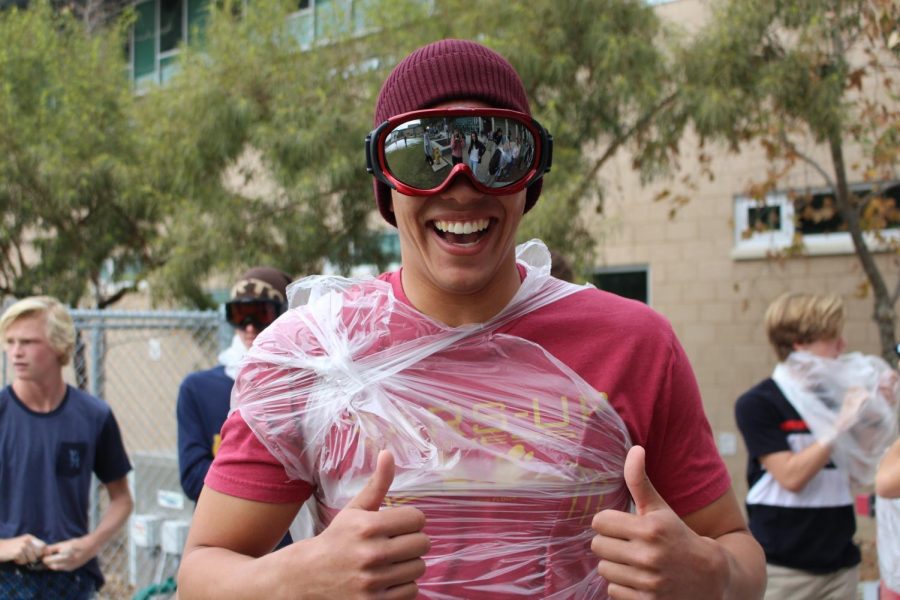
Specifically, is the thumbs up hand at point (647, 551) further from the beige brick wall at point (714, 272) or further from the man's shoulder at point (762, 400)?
the beige brick wall at point (714, 272)

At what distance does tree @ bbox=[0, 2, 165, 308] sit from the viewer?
29.3 feet

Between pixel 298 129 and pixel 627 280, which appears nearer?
pixel 298 129

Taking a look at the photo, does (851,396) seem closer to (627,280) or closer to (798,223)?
(798,223)

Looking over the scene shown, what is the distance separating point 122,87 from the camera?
9891mm

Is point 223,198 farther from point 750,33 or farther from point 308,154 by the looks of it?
point 750,33

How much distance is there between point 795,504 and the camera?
352 centimetres

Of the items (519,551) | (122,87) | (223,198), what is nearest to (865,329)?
(223,198)

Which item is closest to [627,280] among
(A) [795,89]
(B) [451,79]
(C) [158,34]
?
(A) [795,89]

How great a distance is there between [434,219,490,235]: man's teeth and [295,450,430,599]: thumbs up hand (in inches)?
17.1

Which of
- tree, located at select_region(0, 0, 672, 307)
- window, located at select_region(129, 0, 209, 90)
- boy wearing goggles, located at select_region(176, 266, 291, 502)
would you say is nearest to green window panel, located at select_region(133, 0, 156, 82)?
window, located at select_region(129, 0, 209, 90)

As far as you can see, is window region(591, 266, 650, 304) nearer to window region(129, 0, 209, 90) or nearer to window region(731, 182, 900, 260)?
window region(731, 182, 900, 260)

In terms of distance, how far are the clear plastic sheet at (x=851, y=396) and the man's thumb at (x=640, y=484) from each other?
2565 mm

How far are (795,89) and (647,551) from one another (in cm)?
581

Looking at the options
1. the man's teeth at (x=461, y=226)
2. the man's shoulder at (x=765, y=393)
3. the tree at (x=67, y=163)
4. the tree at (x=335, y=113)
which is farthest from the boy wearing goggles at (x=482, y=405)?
the tree at (x=67, y=163)
